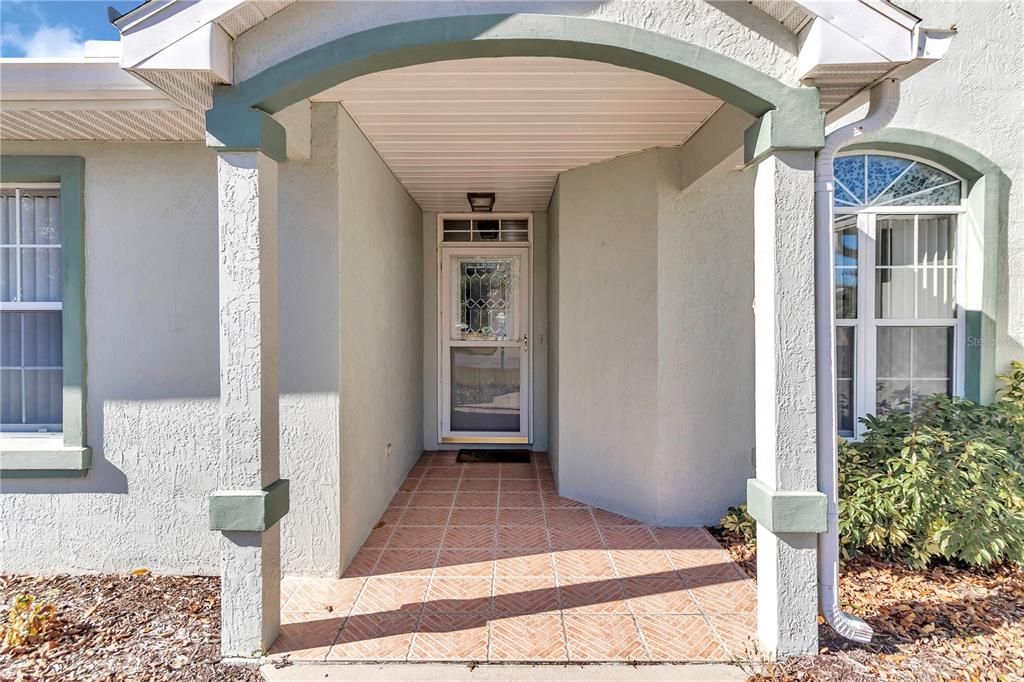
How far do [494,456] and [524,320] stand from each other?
176 centimetres

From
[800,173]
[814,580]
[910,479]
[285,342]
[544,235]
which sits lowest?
[814,580]

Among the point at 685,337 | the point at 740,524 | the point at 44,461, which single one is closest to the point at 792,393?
the point at 685,337

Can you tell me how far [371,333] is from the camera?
13.5 feet

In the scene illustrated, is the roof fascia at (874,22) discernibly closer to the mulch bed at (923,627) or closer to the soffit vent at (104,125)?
the mulch bed at (923,627)

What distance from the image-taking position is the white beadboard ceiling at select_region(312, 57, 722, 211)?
9.83 ft

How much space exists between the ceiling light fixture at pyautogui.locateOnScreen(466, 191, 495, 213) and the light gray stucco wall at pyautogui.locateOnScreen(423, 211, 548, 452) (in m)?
0.65

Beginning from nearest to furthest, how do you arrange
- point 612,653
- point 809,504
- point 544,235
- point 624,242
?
1. point 809,504
2. point 612,653
3. point 624,242
4. point 544,235

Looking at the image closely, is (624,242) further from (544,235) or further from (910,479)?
(910,479)

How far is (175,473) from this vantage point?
11.8ft

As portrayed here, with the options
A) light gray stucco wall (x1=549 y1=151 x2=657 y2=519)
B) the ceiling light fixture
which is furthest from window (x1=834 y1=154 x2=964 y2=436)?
the ceiling light fixture

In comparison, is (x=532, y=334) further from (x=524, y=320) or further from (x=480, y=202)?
(x=480, y=202)

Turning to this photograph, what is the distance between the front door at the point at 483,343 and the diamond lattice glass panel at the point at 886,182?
3530 millimetres

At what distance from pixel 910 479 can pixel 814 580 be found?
1.55m

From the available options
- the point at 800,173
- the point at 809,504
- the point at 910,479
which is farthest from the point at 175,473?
the point at 910,479
